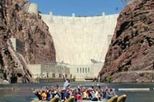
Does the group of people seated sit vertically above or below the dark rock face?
below

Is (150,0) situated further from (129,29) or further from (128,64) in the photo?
(128,64)

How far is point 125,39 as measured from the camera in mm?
194750

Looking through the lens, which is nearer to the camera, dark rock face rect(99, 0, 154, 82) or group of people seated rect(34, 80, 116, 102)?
group of people seated rect(34, 80, 116, 102)

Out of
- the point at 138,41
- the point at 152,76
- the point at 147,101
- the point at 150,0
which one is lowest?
the point at 147,101

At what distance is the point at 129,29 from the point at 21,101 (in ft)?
396

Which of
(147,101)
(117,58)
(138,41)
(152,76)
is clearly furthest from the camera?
(117,58)

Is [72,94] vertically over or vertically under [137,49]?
under

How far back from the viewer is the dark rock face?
17512cm

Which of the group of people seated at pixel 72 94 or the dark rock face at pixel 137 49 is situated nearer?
the group of people seated at pixel 72 94

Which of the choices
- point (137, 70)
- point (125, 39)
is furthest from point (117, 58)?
point (137, 70)

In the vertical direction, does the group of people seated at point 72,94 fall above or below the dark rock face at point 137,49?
below

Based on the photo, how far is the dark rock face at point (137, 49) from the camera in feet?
575

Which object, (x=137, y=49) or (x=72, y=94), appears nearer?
A: (x=72, y=94)

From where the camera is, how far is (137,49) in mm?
185000
